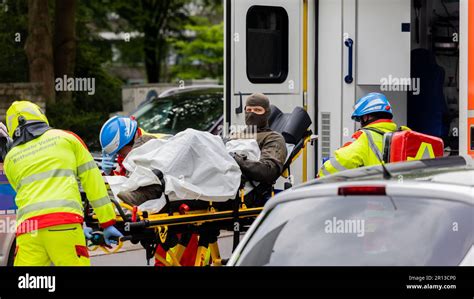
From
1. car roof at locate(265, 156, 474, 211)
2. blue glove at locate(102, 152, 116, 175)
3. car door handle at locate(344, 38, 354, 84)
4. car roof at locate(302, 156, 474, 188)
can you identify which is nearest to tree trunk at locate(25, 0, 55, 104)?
car door handle at locate(344, 38, 354, 84)

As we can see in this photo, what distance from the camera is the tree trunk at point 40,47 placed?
1902cm

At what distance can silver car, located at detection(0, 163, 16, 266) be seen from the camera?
30.3ft

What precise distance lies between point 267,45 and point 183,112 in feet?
11.9

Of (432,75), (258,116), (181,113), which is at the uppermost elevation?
(432,75)

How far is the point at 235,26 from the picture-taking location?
34.9 feet

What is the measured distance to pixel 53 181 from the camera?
6.69m
